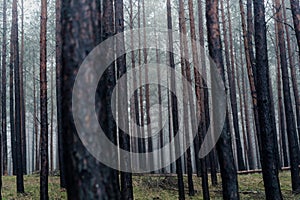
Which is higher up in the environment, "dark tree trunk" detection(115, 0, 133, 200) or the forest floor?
"dark tree trunk" detection(115, 0, 133, 200)

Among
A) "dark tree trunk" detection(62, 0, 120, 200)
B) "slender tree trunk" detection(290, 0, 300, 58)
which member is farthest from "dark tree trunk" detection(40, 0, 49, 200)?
"slender tree trunk" detection(290, 0, 300, 58)

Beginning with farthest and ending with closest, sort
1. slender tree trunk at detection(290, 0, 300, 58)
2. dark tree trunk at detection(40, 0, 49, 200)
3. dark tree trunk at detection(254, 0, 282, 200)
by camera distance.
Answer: dark tree trunk at detection(40, 0, 49, 200) → slender tree trunk at detection(290, 0, 300, 58) → dark tree trunk at detection(254, 0, 282, 200)

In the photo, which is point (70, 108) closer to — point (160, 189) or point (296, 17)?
point (296, 17)

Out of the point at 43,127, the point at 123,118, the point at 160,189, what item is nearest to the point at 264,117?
the point at 123,118

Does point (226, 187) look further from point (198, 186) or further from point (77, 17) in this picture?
point (198, 186)

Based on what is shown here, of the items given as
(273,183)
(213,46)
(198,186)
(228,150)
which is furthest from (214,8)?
(198,186)

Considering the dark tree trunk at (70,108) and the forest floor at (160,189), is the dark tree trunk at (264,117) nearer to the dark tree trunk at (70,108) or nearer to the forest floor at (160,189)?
the forest floor at (160,189)

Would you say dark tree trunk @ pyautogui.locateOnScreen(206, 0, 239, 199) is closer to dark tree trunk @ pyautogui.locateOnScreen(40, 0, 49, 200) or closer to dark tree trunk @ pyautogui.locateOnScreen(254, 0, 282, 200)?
dark tree trunk @ pyautogui.locateOnScreen(254, 0, 282, 200)

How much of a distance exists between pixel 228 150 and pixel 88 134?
4.27m

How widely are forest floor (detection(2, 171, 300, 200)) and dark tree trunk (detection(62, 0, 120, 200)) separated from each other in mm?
9280

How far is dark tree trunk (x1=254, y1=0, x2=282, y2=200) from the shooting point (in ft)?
28.2

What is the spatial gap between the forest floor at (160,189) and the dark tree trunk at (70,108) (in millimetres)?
9280

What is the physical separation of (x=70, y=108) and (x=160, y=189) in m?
12.5

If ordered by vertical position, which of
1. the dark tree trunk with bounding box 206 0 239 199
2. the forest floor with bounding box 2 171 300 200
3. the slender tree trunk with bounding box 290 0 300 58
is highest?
the slender tree trunk with bounding box 290 0 300 58
